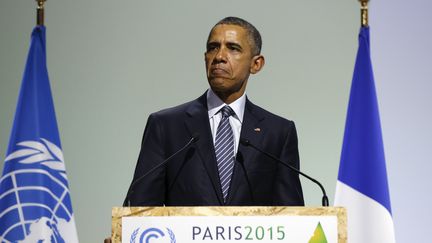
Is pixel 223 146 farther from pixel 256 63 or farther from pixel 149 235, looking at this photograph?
pixel 149 235

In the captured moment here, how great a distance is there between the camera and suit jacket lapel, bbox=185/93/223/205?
2.68m

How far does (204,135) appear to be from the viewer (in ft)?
9.10

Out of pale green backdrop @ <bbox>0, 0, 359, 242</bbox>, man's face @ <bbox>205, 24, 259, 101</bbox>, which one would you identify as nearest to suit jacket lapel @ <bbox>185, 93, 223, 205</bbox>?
man's face @ <bbox>205, 24, 259, 101</bbox>

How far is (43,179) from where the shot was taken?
294 centimetres

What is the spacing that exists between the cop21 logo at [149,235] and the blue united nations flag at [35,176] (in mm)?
909

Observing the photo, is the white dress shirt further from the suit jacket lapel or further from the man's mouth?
the man's mouth

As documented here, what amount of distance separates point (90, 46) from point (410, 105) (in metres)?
1.82

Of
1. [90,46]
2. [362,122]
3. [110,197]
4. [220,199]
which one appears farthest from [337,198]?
[90,46]

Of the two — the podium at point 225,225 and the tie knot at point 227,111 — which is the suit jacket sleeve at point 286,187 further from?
the podium at point 225,225

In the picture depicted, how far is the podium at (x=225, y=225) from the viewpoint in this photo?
6.81 ft

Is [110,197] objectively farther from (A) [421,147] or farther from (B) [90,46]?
(A) [421,147]

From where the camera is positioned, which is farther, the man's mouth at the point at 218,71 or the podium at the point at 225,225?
the man's mouth at the point at 218,71

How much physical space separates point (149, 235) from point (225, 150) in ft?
2.42

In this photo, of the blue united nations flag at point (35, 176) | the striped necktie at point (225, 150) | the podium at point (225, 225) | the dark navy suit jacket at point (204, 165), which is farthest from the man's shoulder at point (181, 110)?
the podium at point (225, 225)
